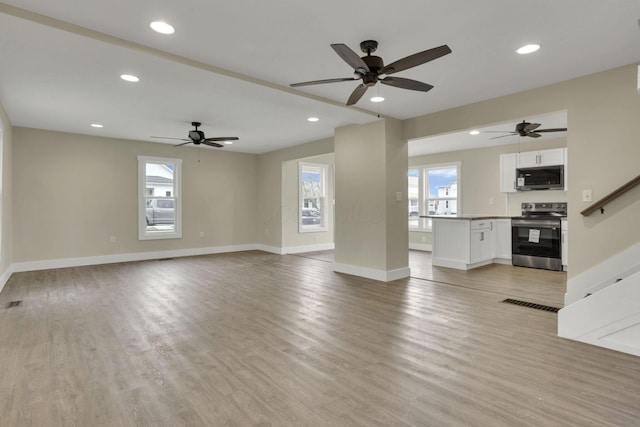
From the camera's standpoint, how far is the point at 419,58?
2484mm

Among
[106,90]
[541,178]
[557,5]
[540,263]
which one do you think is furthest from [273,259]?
[557,5]

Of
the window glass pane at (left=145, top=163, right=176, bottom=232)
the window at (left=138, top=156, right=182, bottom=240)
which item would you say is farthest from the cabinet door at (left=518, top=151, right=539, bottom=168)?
the window glass pane at (left=145, top=163, right=176, bottom=232)

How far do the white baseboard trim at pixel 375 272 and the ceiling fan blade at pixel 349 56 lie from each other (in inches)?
129

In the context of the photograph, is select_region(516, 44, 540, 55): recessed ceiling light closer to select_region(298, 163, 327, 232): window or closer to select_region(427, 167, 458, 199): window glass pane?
select_region(427, 167, 458, 199): window glass pane

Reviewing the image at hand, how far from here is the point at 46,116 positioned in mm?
5223

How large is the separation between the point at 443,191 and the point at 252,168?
5042 mm

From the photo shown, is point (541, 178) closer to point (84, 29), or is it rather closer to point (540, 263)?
point (540, 263)

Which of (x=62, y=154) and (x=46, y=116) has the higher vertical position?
(x=46, y=116)

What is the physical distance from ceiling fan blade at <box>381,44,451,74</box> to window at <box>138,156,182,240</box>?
621 centimetres

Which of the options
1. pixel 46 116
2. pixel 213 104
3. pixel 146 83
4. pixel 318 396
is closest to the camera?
pixel 318 396

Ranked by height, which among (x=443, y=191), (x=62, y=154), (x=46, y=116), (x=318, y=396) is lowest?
(x=318, y=396)

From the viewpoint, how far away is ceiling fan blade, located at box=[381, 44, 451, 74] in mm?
2341

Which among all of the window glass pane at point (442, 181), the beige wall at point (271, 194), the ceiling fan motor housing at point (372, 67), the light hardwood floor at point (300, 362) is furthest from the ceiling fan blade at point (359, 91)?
the window glass pane at point (442, 181)

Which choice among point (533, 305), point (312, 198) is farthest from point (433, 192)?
point (533, 305)
